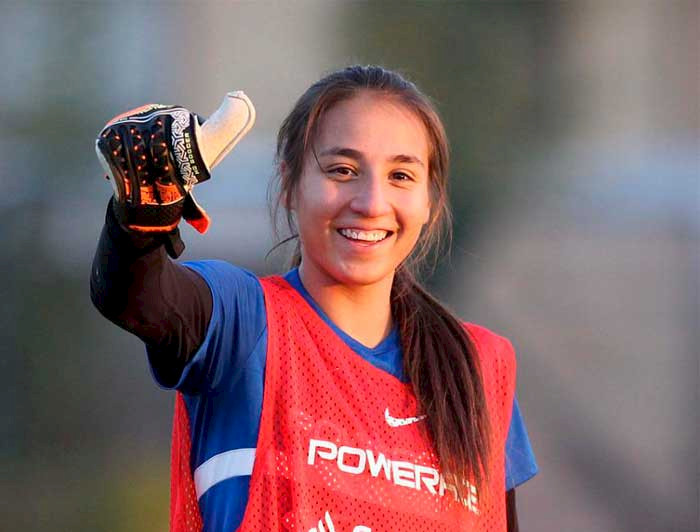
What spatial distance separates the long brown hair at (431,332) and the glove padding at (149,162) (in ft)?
1.34

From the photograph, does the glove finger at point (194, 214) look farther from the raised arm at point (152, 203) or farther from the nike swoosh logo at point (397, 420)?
the nike swoosh logo at point (397, 420)

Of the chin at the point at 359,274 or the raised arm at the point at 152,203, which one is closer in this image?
the raised arm at the point at 152,203

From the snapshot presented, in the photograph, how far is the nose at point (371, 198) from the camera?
1594 mm

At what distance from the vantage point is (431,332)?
5.80 ft

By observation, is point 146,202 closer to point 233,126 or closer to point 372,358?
point 233,126

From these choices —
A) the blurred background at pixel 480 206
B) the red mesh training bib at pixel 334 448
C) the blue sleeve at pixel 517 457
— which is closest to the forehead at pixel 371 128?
the red mesh training bib at pixel 334 448

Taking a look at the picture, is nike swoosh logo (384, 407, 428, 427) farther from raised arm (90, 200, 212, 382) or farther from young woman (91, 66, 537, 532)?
raised arm (90, 200, 212, 382)

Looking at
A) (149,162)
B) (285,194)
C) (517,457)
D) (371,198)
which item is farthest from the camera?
(517,457)

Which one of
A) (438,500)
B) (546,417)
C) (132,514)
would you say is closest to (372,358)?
(438,500)

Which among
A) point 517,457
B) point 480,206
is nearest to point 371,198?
point 517,457

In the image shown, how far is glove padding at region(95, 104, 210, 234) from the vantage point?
4.12ft


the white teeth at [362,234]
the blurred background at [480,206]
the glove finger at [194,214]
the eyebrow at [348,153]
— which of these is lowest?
the blurred background at [480,206]

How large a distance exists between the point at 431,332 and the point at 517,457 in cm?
29

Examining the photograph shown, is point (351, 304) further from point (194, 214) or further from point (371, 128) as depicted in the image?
point (194, 214)
